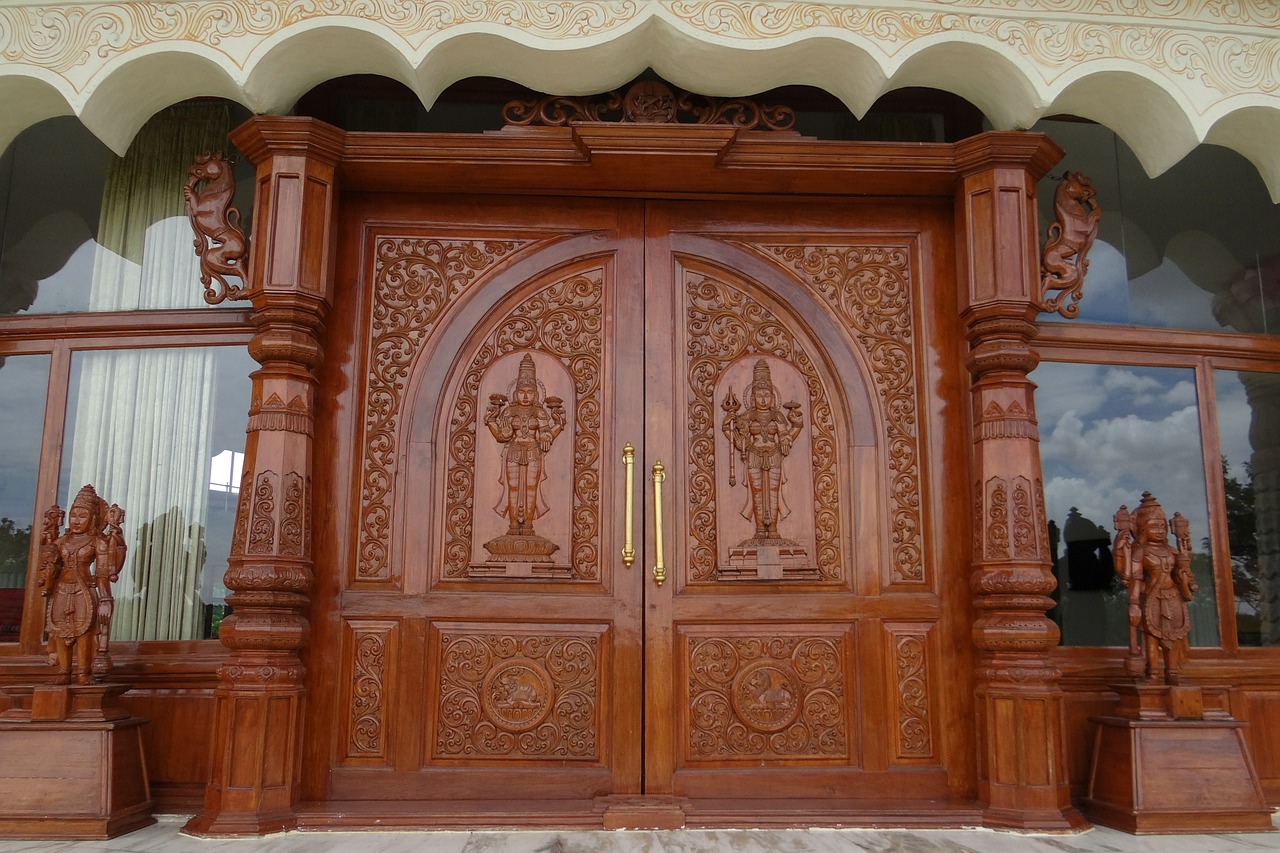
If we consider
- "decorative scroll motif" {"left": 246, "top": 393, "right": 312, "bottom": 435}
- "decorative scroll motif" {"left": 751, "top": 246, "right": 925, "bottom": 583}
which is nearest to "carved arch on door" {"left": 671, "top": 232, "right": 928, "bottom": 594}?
"decorative scroll motif" {"left": 751, "top": 246, "right": 925, "bottom": 583}

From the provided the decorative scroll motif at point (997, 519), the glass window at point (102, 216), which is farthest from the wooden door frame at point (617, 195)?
the glass window at point (102, 216)

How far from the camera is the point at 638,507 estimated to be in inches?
135

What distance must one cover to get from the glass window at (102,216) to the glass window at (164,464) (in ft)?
0.88

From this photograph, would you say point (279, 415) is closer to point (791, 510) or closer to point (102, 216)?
point (102, 216)

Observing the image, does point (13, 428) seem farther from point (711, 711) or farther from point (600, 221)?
point (711, 711)

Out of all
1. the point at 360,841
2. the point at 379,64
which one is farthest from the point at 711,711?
the point at 379,64

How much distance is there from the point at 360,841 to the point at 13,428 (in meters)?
2.07

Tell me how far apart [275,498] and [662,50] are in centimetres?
194

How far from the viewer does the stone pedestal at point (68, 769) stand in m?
2.90

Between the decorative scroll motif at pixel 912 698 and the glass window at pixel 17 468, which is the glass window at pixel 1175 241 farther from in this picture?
the glass window at pixel 17 468

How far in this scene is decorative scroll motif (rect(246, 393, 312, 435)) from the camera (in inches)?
127

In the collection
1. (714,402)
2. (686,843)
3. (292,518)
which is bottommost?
(686,843)

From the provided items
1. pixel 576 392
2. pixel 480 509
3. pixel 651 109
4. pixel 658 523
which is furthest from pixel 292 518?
pixel 651 109

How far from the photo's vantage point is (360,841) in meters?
2.96
